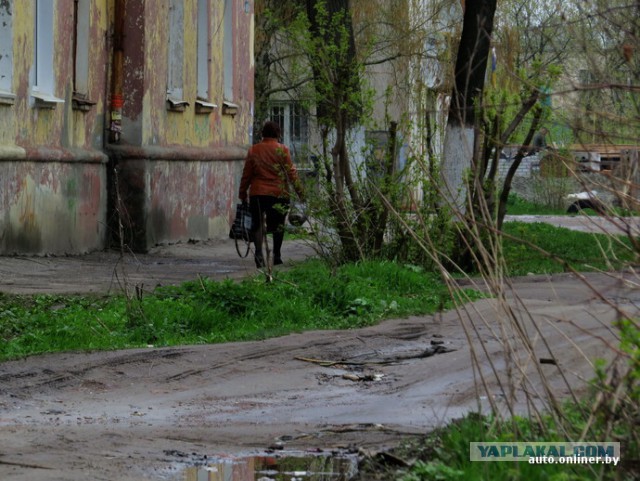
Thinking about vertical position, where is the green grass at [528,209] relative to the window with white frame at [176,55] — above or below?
below

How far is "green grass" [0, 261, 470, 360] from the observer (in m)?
9.91

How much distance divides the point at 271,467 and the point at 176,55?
49.5ft

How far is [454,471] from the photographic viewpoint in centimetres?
504

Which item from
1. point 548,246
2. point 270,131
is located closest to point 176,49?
point 270,131

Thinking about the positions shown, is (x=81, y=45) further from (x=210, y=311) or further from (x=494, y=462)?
(x=494, y=462)

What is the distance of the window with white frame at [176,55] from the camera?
20141mm

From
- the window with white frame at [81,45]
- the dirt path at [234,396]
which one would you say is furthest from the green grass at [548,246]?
A: the window with white frame at [81,45]

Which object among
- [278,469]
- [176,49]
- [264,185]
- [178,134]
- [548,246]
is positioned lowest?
[278,469]

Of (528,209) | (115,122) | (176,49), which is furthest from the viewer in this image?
(528,209)

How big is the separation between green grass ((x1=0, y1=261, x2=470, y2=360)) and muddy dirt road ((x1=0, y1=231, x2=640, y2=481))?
0.48 meters

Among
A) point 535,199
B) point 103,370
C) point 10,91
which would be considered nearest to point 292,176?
point 10,91

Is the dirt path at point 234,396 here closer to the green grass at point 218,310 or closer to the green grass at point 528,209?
the green grass at point 218,310

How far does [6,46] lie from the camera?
15.1 m

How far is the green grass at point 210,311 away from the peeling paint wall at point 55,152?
12.0 ft
